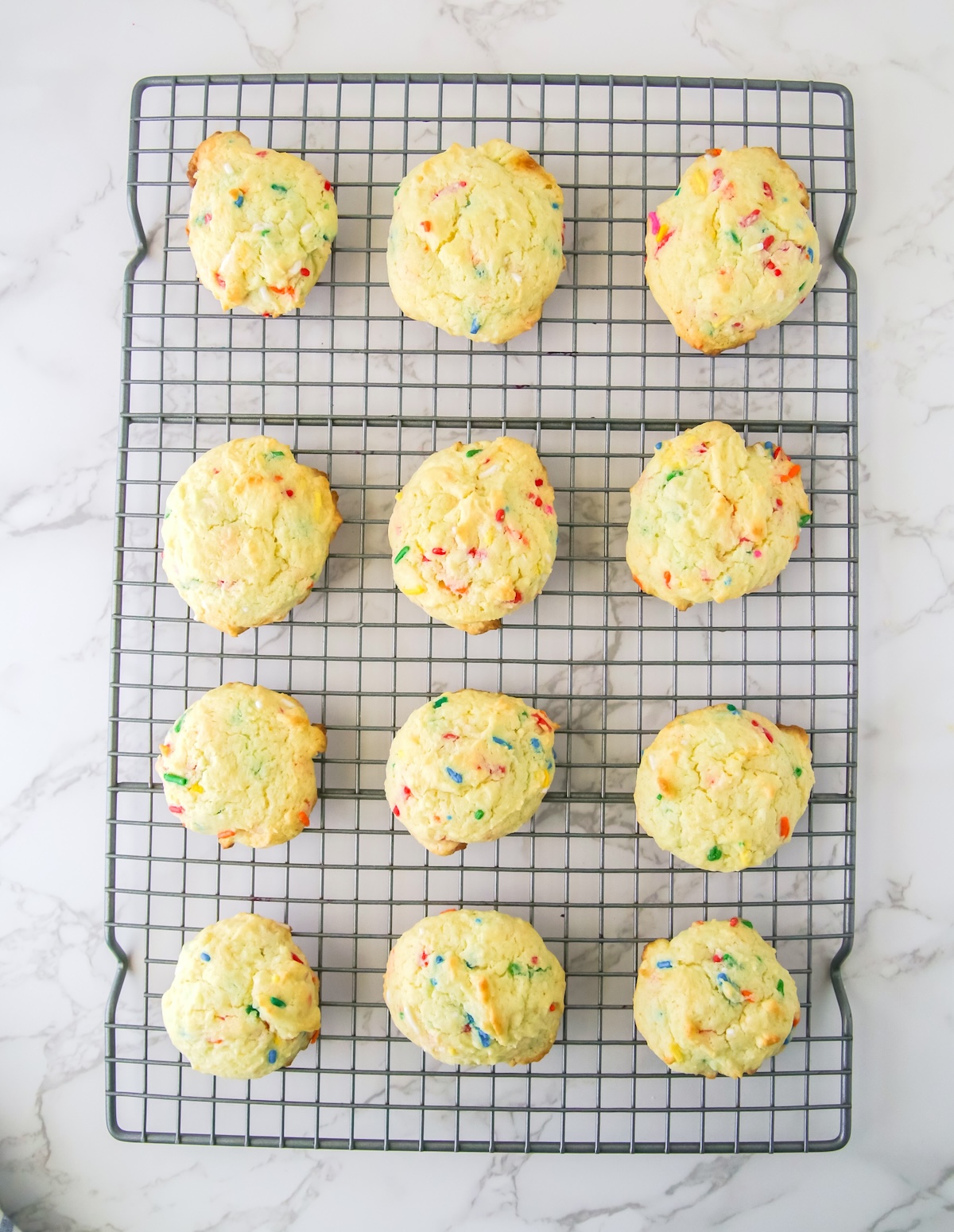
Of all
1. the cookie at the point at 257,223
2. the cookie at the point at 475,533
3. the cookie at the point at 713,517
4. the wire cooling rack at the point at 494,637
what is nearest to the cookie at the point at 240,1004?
the wire cooling rack at the point at 494,637

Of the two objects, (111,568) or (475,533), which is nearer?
(475,533)

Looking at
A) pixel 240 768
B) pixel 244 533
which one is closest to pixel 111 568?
pixel 244 533

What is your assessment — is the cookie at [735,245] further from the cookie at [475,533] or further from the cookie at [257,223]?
the cookie at [257,223]

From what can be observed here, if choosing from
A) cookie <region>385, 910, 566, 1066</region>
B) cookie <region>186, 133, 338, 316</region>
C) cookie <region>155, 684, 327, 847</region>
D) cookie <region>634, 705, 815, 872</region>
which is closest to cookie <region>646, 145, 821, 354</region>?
cookie <region>186, 133, 338, 316</region>

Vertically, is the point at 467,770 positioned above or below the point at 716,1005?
above

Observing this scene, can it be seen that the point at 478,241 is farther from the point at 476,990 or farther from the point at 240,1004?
the point at 240,1004

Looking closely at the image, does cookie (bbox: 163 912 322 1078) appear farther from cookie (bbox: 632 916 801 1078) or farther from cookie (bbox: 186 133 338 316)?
cookie (bbox: 186 133 338 316)
